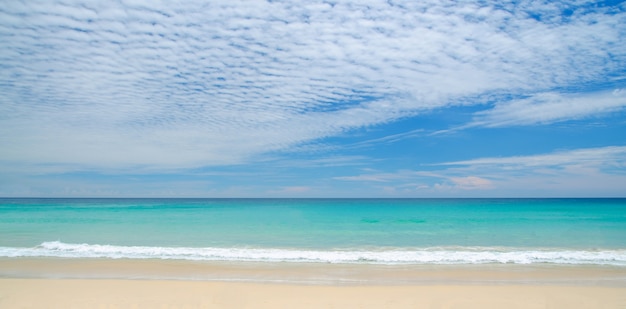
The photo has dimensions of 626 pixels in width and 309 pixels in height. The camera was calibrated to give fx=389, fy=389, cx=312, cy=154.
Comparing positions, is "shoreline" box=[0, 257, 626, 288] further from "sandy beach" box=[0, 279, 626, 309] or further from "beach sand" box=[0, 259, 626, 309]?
"sandy beach" box=[0, 279, 626, 309]

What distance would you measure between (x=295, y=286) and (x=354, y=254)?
525 cm

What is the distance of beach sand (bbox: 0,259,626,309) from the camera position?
299 inches

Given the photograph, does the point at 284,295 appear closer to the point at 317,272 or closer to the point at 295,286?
the point at 295,286

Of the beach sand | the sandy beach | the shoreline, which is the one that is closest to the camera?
the sandy beach

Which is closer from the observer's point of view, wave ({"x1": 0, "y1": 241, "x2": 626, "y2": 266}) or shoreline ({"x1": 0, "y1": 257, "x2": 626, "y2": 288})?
shoreline ({"x1": 0, "y1": 257, "x2": 626, "y2": 288})

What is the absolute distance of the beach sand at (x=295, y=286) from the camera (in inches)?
299

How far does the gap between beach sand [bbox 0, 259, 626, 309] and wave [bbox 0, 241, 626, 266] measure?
1.15 meters

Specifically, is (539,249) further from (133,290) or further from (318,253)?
(133,290)

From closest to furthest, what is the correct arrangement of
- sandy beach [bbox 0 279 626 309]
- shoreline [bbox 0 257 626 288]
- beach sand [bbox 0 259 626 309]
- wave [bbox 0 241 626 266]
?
sandy beach [bbox 0 279 626 309] → beach sand [bbox 0 259 626 309] → shoreline [bbox 0 257 626 288] → wave [bbox 0 241 626 266]

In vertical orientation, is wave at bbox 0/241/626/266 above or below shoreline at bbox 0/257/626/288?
above

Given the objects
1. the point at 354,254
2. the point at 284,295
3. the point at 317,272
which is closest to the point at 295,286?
the point at 284,295

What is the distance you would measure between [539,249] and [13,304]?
16599 millimetres

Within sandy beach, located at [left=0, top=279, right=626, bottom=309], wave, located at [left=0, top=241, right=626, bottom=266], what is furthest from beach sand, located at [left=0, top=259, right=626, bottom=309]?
wave, located at [left=0, top=241, right=626, bottom=266]

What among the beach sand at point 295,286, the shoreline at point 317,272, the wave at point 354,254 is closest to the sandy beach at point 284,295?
the beach sand at point 295,286
